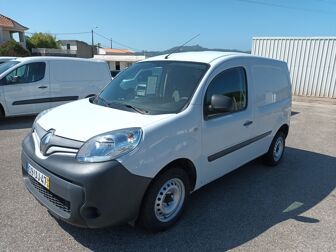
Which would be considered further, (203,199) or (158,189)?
(203,199)

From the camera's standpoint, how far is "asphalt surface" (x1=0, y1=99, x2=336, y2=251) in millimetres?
2820

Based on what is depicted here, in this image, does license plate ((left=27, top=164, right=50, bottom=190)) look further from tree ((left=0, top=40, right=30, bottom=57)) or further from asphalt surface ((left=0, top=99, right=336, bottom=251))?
tree ((left=0, top=40, right=30, bottom=57))

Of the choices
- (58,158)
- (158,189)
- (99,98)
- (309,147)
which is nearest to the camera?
(58,158)

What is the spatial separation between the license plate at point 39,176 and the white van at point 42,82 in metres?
5.48

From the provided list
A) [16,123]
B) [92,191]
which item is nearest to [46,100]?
[16,123]

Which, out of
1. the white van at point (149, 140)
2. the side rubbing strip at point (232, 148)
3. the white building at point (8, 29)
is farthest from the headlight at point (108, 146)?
the white building at point (8, 29)

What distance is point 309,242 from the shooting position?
2.95 m

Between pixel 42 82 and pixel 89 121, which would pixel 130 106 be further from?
pixel 42 82

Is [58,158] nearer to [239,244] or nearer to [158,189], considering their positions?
[158,189]

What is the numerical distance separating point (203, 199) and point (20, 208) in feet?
7.14

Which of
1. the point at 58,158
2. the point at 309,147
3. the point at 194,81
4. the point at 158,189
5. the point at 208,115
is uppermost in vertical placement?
the point at 194,81

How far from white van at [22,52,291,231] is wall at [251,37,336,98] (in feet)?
35.6

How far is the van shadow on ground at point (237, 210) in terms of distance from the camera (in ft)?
9.37

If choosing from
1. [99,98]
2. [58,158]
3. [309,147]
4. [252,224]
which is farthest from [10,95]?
[309,147]
